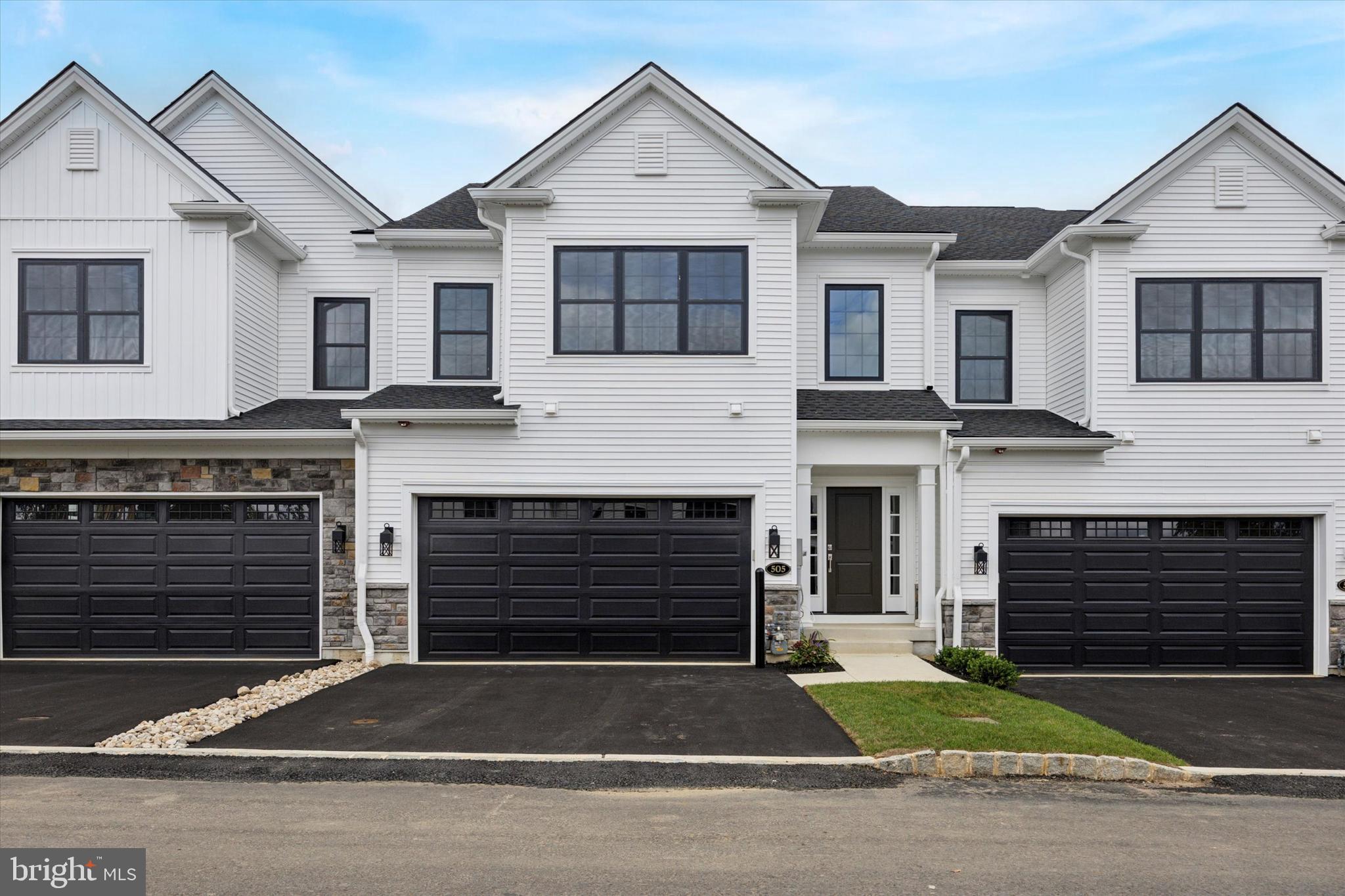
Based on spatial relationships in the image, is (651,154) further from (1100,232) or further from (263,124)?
(263,124)

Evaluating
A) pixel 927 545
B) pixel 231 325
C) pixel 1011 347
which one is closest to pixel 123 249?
pixel 231 325

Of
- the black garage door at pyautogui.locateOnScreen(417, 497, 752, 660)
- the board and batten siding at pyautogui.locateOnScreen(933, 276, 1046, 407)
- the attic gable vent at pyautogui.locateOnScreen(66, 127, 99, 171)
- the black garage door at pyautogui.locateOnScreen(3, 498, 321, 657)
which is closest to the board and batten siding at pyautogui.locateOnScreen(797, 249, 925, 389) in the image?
the board and batten siding at pyautogui.locateOnScreen(933, 276, 1046, 407)

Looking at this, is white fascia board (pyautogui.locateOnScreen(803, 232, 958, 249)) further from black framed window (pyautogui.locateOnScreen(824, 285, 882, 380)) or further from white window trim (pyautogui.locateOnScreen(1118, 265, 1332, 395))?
white window trim (pyautogui.locateOnScreen(1118, 265, 1332, 395))

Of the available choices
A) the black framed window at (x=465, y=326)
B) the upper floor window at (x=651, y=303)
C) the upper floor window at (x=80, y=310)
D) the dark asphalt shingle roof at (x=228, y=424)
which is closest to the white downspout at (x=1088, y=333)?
the upper floor window at (x=651, y=303)

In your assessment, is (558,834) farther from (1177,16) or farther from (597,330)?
(1177,16)

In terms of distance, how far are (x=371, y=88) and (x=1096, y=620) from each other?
25048 mm

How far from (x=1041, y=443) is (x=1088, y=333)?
194 cm

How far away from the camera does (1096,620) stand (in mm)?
12688

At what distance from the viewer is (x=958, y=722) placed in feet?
26.8

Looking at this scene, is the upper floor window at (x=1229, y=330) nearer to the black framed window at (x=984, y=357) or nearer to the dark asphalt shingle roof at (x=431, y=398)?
the black framed window at (x=984, y=357)

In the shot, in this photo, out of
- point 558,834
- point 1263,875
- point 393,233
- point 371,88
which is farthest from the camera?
point 371,88

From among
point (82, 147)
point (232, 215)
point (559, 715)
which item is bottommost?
point (559, 715)

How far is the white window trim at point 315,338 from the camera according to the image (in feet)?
47.0

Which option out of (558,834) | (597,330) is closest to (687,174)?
(597,330)
